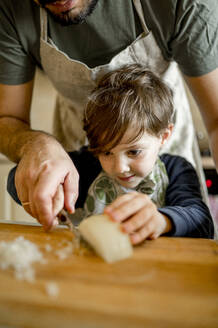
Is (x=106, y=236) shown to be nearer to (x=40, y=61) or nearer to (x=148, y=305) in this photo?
(x=148, y=305)

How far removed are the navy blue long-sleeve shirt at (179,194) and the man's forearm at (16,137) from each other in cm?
8

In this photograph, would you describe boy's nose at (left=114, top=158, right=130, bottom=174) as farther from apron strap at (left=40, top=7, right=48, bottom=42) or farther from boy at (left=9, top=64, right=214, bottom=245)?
apron strap at (left=40, top=7, right=48, bottom=42)

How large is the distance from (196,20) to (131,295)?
0.72 metres

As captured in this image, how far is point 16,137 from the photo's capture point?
93 cm

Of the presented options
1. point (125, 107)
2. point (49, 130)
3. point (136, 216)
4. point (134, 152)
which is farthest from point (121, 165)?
point (49, 130)

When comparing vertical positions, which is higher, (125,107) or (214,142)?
(125,107)

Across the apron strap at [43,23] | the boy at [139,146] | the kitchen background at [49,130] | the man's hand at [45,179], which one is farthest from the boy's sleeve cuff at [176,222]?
the kitchen background at [49,130]

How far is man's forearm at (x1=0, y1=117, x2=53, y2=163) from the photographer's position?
833mm

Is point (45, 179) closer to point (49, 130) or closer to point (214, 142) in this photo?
point (214, 142)

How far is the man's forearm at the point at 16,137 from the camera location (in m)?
0.83

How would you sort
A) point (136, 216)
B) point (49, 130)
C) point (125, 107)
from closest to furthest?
point (136, 216) → point (125, 107) → point (49, 130)

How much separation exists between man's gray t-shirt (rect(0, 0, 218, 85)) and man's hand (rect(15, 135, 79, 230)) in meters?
0.37

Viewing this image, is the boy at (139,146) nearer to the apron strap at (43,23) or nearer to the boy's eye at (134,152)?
the boy's eye at (134,152)

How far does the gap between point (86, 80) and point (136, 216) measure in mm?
563
